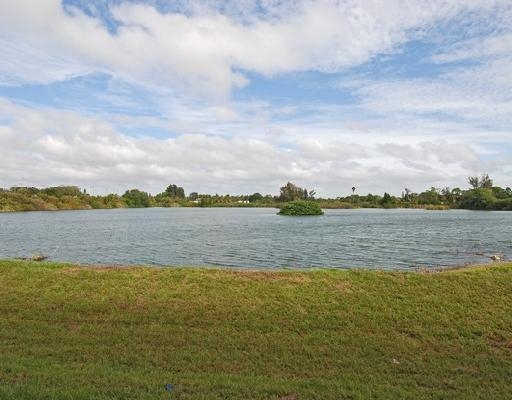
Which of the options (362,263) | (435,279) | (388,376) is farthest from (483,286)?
(362,263)

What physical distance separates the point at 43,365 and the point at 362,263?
21.1 meters

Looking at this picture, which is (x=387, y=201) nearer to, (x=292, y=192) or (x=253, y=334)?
(x=292, y=192)

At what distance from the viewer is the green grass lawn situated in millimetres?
7734

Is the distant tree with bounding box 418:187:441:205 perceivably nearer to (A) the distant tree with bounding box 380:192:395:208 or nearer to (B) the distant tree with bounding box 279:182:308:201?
(A) the distant tree with bounding box 380:192:395:208

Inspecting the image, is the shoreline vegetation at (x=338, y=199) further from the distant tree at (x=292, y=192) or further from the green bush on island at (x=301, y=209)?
the green bush on island at (x=301, y=209)

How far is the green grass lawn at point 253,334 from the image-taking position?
773 centimetres

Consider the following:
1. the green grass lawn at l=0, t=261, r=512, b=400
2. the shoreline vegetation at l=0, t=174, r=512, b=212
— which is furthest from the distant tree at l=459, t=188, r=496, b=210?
the green grass lawn at l=0, t=261, r=512, b=400

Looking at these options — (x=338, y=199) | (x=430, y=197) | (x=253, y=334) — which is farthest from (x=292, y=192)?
(x=253, y=334)

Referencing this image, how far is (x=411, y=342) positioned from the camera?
10.5 meters

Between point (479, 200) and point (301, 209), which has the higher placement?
point (479, 200)

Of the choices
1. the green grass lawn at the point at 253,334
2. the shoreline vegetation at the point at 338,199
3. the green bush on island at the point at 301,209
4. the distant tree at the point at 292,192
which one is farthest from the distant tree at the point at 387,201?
the green grass lawn at the point at 253,334

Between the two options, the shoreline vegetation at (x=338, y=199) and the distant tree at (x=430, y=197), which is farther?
the distant tree at (x=430, y=197)

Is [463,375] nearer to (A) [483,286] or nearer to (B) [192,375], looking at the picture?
(B) [192,375]

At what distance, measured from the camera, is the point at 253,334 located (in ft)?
35.4
